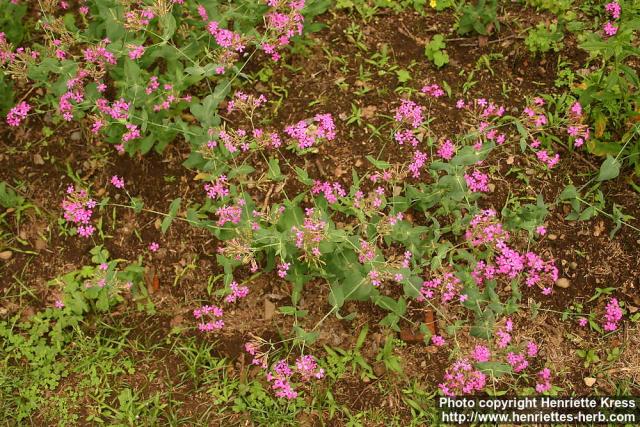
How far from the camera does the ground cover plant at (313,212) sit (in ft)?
10.6

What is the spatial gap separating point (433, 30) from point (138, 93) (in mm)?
2328

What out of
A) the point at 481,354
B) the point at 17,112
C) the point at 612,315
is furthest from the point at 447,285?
the point at 17,112

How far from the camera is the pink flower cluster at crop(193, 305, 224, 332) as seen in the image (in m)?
3.40

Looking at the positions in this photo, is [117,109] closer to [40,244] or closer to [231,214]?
[231,214]

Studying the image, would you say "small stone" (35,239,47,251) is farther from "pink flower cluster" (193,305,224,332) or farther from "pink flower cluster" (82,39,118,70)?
"pink flower cluster" (82,39,118,70)

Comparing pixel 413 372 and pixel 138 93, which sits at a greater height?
pixel 138 93

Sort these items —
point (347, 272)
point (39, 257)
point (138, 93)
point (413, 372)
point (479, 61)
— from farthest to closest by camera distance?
1. point (479, 61)
2. point (39, 257)
3. point (413, 372)
4. point (138, 93)
5. point (347, 272)

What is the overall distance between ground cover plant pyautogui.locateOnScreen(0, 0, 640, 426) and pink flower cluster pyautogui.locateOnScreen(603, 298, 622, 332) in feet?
0.07

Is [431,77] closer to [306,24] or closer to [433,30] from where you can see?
[433,30]

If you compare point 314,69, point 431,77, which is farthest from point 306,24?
point 431,77

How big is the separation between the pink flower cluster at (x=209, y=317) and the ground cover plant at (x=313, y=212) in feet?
0.17

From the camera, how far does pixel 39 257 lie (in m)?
3.85

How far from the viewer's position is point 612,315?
3.49 meters

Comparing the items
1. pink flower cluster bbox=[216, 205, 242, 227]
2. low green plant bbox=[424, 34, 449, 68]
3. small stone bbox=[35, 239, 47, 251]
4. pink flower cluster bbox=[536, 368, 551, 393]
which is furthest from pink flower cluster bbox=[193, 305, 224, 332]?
low green plant bbox=[424, 34, 449, 68]
